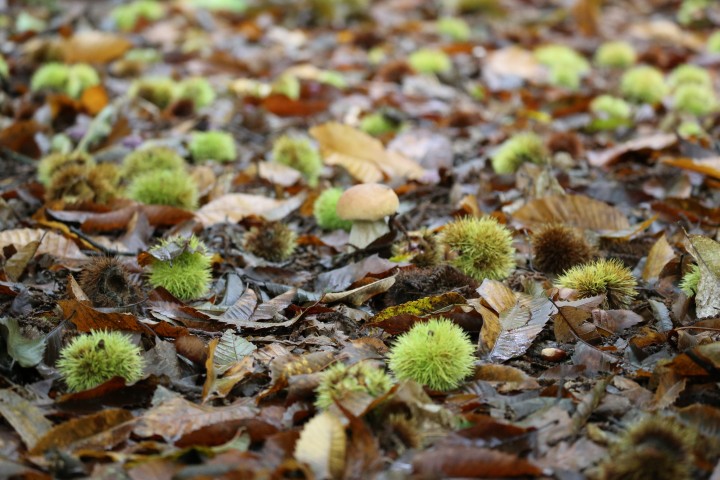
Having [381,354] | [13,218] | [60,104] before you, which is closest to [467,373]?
[381,354]

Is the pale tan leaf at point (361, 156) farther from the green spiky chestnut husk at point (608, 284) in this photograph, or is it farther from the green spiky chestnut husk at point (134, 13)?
the green spiky chestnut husk at point (134, 13)

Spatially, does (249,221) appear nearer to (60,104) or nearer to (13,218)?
(13,218)

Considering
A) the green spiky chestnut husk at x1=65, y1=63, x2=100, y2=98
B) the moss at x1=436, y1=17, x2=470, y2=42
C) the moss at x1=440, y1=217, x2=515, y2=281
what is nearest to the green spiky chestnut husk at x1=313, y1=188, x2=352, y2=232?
the moss at x1=440, y1=217, x2=515, y2=281

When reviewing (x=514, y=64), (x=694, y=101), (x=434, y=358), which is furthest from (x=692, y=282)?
(x=514, y=64)

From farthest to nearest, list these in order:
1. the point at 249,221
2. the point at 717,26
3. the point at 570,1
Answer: the point at 570,1 < the point at 717,26 < the point at 249,221

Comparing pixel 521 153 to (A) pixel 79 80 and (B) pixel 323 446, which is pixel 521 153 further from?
(A) pixel 79 80

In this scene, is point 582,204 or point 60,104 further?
point 60,104
